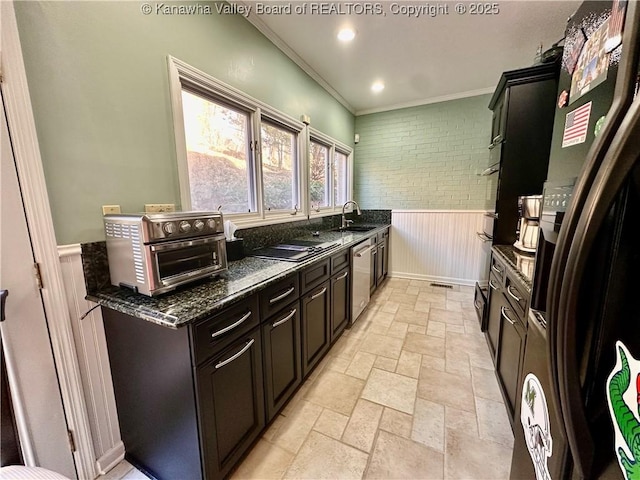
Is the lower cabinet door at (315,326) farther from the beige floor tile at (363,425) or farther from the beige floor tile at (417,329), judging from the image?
the beige floor tile at (417,329)

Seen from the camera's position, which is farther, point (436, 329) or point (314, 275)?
point (436, 329)

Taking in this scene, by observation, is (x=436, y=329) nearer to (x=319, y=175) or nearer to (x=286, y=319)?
(x=286, y=319)

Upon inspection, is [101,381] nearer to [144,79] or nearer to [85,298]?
[85,298]

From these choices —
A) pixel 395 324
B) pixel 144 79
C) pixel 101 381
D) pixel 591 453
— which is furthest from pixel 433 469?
pixel 144 79

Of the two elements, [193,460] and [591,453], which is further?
[193,460]

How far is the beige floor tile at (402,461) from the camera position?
52.2 inches

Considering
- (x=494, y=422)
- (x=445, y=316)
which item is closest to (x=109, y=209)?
(x=494, y=422)

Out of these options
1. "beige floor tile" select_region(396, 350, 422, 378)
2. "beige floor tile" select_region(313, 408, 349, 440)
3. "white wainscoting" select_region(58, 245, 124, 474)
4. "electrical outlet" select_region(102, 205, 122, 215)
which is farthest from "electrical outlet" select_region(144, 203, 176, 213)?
"beige floor tile" select_region(396, 350, 422, 378)

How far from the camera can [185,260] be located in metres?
1.27

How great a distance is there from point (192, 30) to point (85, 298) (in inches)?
66.8

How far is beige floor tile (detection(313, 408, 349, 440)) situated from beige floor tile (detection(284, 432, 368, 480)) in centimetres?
4

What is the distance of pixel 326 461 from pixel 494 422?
1081mm

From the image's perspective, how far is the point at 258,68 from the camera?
2.22m

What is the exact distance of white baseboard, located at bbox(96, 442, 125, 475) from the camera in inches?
52.5
